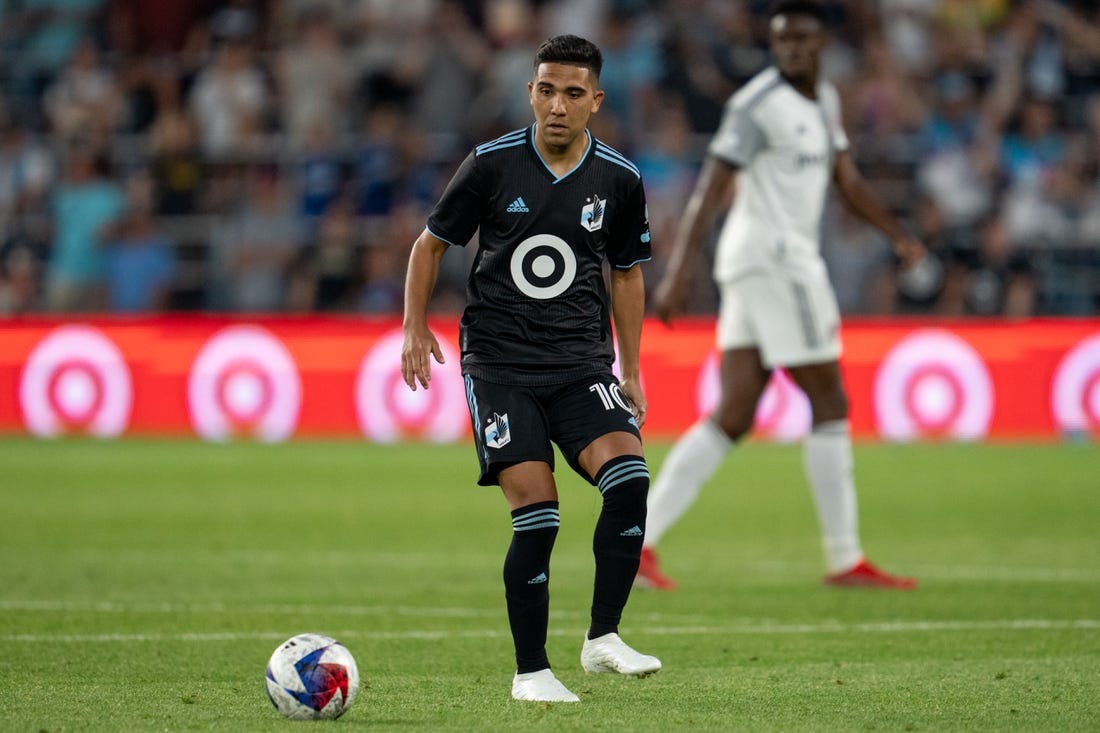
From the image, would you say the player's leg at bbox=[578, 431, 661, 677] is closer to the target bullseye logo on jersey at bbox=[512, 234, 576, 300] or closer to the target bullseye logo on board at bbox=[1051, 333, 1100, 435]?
the target bullseye logo on jersey at bbox=[512, 234, 576, 300]

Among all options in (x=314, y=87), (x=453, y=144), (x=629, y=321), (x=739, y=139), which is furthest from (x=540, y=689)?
(x=314, y=87)

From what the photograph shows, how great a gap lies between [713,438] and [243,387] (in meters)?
9.82

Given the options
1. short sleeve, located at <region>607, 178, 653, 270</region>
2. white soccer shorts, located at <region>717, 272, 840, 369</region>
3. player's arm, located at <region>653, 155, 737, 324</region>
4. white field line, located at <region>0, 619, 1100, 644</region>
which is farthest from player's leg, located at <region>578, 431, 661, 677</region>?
white soccer shorts, located at <region>717, 272, 840, 369</region>

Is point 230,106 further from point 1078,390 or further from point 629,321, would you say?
A: point 629,321

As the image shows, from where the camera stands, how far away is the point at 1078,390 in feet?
55.1

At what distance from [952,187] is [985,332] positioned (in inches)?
105

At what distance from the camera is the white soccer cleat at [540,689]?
5.71m

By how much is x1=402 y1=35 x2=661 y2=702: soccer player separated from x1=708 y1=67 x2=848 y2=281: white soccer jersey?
300 cm

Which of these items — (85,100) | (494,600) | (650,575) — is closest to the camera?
(494,600)

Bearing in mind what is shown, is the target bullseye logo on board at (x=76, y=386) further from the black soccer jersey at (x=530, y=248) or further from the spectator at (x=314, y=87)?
the black soccer jersey at (x=530, y=248)

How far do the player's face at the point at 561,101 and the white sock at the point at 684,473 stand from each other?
10.6 feet

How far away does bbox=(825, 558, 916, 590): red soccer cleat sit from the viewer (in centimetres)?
891

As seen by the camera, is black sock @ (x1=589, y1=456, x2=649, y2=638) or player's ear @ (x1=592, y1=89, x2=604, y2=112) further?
player's ear @ (x1=592, y1=89, x2=604, y2=112)

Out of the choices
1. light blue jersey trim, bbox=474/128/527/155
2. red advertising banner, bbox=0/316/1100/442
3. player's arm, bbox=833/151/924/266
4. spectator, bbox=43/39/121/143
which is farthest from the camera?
spectator, bbox=43/39/121/143
